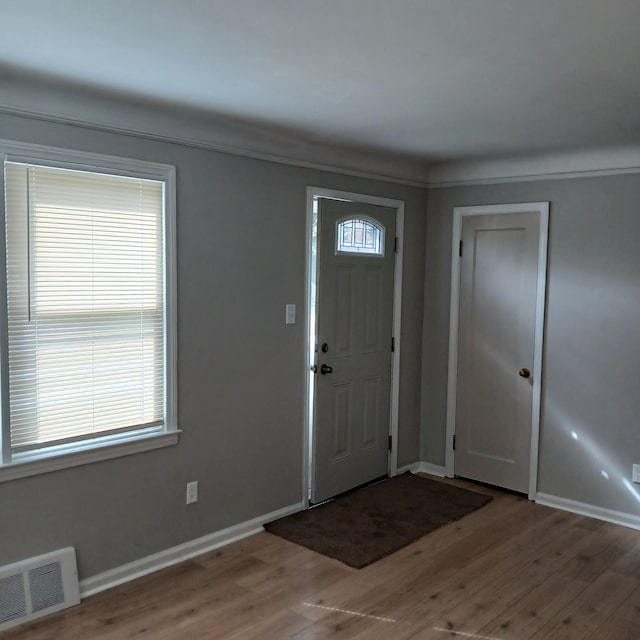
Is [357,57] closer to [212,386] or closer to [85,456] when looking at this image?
[212,386]

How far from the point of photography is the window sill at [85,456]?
272cm

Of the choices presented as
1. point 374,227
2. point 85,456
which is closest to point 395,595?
point 85,456

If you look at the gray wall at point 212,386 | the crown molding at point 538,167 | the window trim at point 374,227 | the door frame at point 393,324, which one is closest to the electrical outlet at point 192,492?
the gray wall at point 212,386

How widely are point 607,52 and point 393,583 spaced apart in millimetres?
2517

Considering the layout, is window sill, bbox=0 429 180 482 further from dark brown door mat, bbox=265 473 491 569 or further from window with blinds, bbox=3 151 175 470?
dark brown door mat, bbox=265 473 491 569

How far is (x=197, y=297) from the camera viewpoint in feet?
11.0

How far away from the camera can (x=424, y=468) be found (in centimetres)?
488

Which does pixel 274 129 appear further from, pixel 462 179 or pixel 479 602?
pixel 479 602

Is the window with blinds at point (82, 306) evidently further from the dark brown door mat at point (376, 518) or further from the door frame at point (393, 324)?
the dark brown door mat at point (376, 518)

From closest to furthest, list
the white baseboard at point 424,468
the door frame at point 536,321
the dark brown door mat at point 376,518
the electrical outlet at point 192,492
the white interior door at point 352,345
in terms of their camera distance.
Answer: the electrical outlet at point 192,492
the dark brown door mat at point 376,518
the white interior door at point 352,345
the door frame at point 536,321
the white baseboard at point 424,468

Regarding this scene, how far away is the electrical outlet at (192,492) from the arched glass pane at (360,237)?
5.59ft

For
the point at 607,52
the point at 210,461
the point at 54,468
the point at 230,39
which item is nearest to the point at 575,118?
the point at 607,52

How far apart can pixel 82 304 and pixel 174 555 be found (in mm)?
1404

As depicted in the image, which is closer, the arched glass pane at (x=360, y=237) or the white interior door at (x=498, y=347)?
the arched glass pane at (x=360, y=237)
